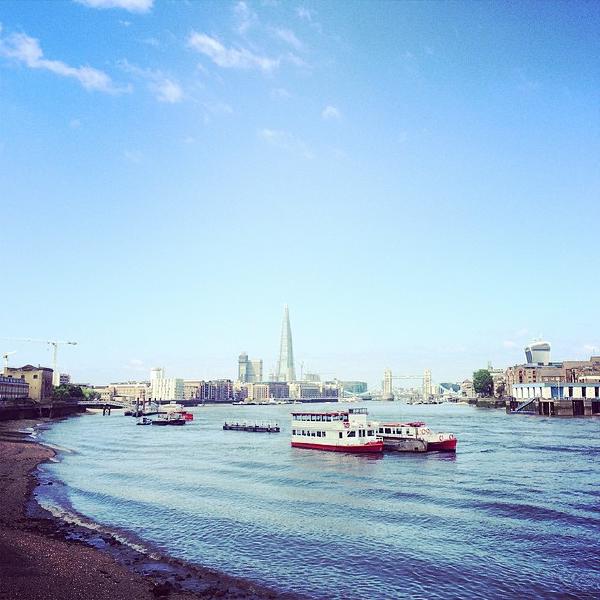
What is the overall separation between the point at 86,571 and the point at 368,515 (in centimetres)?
2292

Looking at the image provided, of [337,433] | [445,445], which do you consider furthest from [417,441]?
[337,433]

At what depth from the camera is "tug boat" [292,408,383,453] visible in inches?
3265

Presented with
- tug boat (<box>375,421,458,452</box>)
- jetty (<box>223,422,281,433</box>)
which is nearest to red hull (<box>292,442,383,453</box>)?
tug boat (<box>375,421,458,452</box>)

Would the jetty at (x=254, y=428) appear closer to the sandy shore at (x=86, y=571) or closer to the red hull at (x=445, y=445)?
the red hull at (x=445, y=445)

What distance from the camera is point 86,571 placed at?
28.8m

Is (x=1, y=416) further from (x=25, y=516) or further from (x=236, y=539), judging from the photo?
(x=236, y=539)

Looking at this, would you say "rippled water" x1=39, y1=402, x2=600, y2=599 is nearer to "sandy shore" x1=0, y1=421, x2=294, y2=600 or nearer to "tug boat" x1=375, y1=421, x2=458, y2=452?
"sandy shore" x1=0, y1=421, x2=294, y2=600

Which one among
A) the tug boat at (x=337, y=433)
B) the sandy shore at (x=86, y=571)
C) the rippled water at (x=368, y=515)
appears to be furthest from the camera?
the tug boat at (x=337, y=433)

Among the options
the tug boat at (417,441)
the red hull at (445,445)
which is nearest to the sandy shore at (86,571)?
the tug boat at (417,441)

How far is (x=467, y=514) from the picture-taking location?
4425 cm

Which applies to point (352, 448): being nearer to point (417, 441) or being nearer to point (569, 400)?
point (417, 441)

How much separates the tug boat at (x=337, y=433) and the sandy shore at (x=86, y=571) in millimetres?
50856

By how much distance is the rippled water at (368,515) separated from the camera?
30547 millimetres

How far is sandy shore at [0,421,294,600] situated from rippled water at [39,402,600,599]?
7.85 ft
